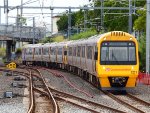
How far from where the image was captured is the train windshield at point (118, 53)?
22.7 meters

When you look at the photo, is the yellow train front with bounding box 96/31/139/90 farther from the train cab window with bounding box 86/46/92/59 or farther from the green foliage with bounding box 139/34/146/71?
the green foliage with bounding box 139/34/146/71

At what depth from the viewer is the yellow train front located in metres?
22.5

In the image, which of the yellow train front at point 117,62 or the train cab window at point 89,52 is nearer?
the yellow train front at point 117,62

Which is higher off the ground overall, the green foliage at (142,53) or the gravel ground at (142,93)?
the green foliage at (142,53)

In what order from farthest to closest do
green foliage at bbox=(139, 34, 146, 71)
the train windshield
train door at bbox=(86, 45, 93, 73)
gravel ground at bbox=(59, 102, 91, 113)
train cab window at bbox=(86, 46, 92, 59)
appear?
green foliage at bbox=(139, 34, 146, 71)
train cab window at bbox=(86, 46, 92, 59)
train door at bbox=(86, 45, 93, 73)
the train windshield
gravel ground at bbox=(59, 102, 91, 113)

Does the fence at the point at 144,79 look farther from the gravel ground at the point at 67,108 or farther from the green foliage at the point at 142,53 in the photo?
the gravel ground at the point at 67,108

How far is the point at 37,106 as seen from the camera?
17750mm

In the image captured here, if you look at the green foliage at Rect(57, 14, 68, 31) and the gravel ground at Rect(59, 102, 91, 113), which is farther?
the green foliage at Rect(57, 14, 68, 31)

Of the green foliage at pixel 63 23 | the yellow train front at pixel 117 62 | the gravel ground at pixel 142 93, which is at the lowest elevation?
the gravel ground at pixel 142 93

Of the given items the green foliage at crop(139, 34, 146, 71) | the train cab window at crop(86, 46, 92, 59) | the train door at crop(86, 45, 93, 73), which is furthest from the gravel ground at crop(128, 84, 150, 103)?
the green foliage at crop(139, 34, 146, 71)

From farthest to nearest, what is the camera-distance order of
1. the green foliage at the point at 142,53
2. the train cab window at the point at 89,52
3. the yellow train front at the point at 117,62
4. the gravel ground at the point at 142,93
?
the green foliage at the point at 142,53
the train cab window at the point at 89,52
the yellow train front at the point at 117,62
the gravel ground at the point at 142,93

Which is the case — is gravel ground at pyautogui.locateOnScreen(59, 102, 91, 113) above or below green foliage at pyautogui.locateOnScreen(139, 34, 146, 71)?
below

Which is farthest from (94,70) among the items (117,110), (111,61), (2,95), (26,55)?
(26,55)

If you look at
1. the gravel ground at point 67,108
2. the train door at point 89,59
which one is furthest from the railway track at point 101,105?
the train door at point 89,59
